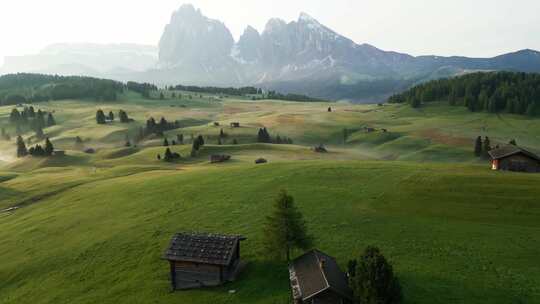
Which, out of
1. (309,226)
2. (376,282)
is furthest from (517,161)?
(376,282)

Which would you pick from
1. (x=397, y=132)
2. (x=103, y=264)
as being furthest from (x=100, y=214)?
(x=397, y=132)

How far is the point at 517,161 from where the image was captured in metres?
71.2

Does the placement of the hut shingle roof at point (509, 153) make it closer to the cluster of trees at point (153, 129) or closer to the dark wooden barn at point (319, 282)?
the dark wooden barn at point (319, 282)

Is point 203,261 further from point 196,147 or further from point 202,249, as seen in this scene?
point 196,147

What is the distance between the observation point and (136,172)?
95688mm

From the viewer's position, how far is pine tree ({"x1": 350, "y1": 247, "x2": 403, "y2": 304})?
101 feet

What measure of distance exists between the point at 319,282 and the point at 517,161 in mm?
52176

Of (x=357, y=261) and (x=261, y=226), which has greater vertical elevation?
(x=357, y=261)

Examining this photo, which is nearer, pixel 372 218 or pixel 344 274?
pixel 344 274

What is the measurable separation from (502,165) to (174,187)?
52327 mm

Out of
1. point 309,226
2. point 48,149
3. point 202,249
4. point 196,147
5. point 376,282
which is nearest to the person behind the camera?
point 376,282

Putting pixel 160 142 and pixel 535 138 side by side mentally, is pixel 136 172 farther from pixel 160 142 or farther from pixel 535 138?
pixel 535 138

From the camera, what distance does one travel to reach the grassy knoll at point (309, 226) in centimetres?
3806

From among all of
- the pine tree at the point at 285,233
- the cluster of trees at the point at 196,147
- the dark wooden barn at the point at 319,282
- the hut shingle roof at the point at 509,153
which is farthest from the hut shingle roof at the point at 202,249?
the cluster of trees at the point at 196,147
